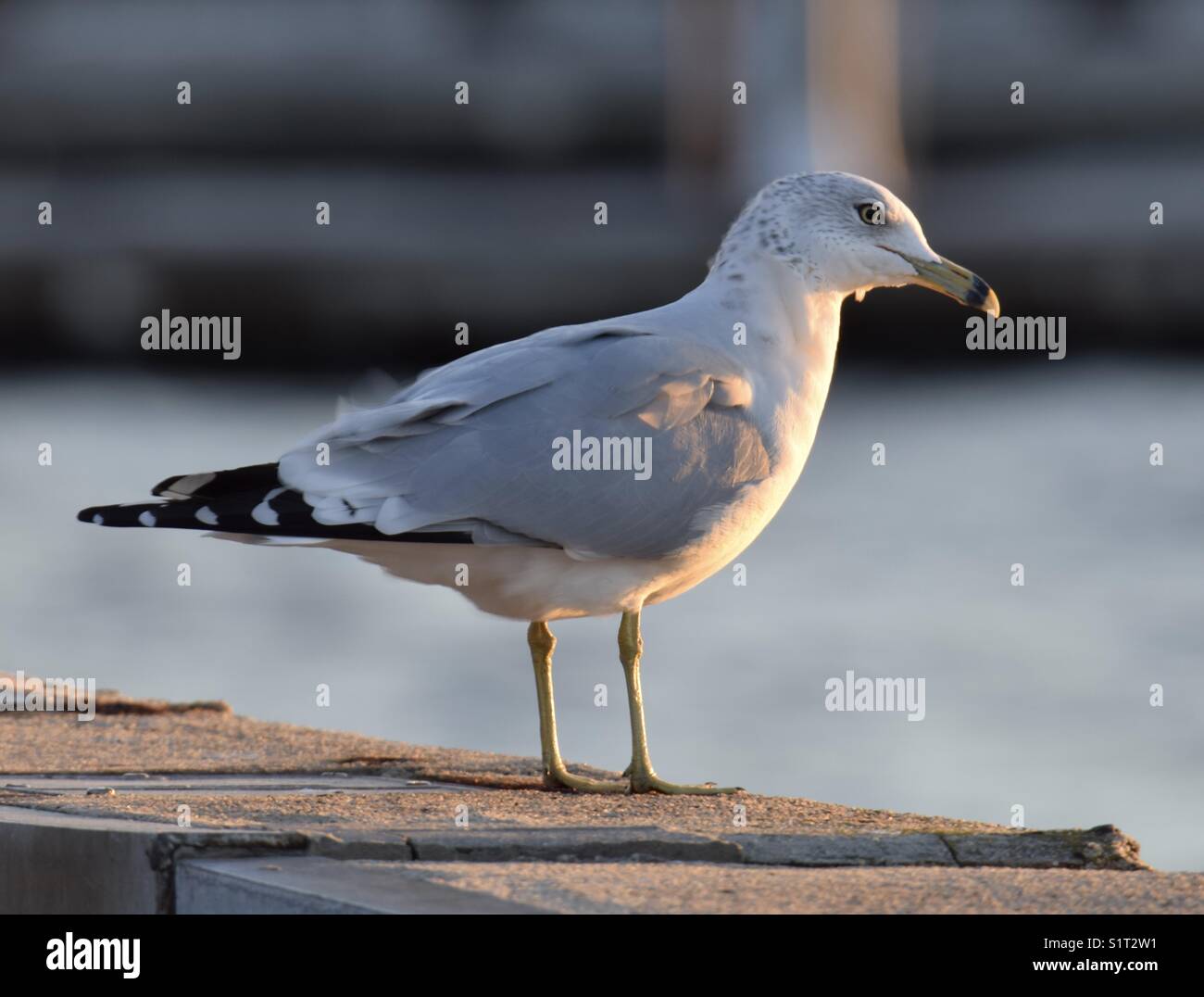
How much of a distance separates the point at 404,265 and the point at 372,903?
30.1 m

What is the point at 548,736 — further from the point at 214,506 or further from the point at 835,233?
the point at 835,233

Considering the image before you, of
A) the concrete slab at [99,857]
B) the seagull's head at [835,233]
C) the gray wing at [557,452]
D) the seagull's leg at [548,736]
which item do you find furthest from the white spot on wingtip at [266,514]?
the seagull's head at [835,233]

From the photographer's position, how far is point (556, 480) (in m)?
5.42

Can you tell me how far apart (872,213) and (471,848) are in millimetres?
2508

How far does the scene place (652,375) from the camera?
5465mm

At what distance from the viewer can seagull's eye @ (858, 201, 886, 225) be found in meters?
5.98

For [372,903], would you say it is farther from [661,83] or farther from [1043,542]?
[661,83]

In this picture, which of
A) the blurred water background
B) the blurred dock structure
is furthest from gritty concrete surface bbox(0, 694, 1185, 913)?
the blurred dock structure

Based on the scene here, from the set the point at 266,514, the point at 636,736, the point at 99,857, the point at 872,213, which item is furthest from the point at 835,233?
the point at 99,857

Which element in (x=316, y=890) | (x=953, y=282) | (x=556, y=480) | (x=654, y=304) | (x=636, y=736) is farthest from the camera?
(x=654, y=304)

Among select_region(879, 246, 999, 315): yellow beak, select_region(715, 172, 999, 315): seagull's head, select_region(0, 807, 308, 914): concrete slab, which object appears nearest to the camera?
select_region(0, 807, 308, 914): concrete slab

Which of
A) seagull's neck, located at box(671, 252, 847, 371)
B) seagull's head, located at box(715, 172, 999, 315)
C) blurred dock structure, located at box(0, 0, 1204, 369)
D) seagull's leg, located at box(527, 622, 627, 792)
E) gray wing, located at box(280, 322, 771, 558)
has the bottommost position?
seagull's leg, located at box(527, 622, 627, 792)

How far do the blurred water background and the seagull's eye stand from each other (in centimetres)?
270

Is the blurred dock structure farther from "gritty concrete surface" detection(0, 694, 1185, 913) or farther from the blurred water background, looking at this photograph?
"gritty concrete surface" detection(0, 694, 1185, 913)
